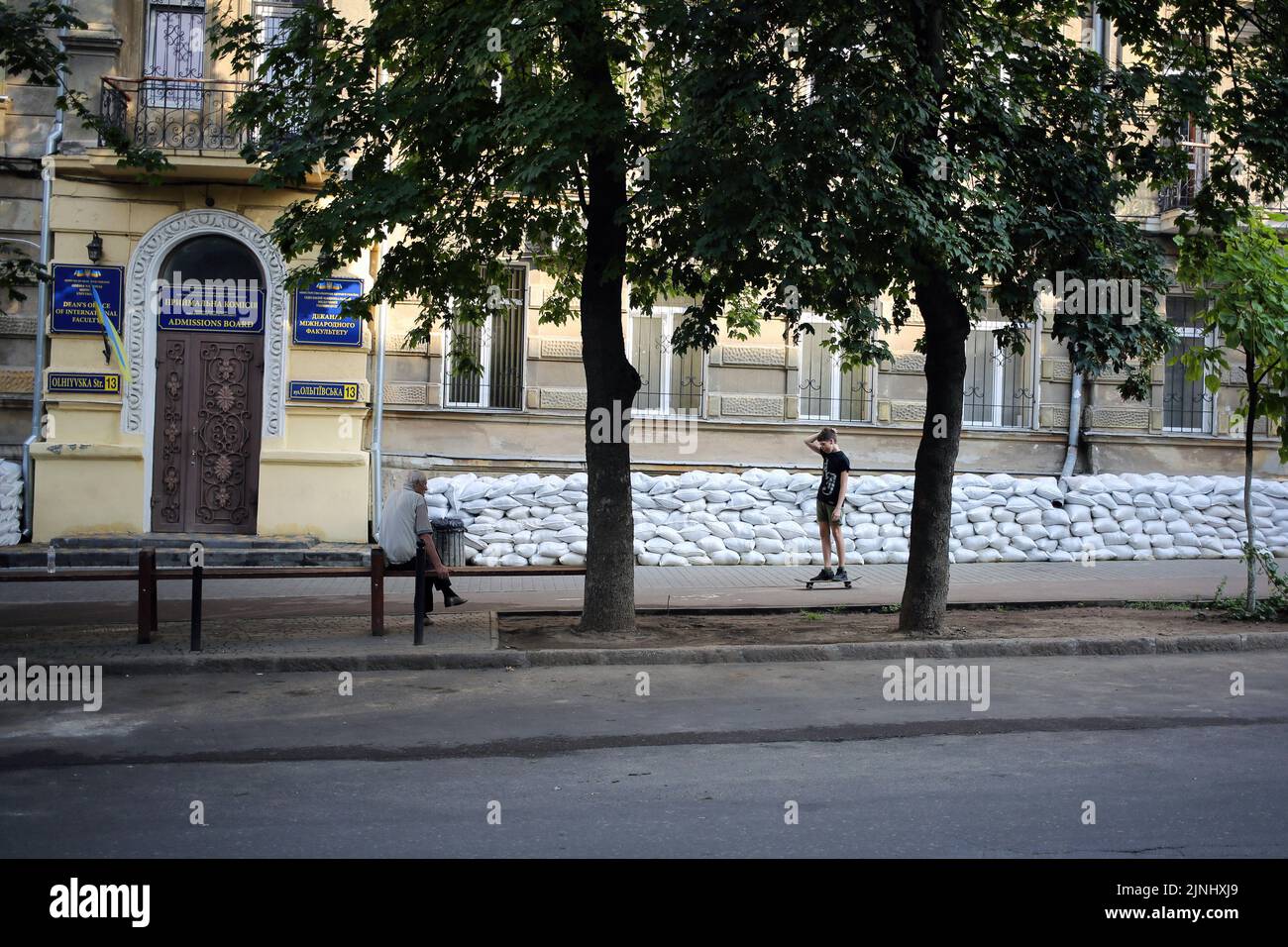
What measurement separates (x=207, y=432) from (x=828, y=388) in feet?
30.7

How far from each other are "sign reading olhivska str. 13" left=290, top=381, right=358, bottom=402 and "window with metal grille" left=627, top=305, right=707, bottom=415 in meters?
4.29

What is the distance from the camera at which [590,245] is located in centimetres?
→ 1124

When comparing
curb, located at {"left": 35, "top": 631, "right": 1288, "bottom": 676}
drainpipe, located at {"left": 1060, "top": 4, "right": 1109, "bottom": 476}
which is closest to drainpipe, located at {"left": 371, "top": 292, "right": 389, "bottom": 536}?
curb, located at {"left": 35, "top": 631, "right": 1288, "bottom": 676}

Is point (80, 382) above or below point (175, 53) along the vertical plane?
below

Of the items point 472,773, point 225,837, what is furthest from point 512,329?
point 225,837

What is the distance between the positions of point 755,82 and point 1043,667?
17.0ft

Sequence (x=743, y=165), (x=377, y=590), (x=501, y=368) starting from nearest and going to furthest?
(x=743, y=165) → (x=377, y=590) → (x=501, y=368)

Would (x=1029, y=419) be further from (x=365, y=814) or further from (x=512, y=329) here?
(x=365, y=814)

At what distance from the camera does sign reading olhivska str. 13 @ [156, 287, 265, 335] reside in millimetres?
17469

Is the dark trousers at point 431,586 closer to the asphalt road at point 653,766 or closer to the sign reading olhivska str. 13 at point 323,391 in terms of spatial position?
the asphalt road at point 653,766

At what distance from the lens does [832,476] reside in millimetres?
14828

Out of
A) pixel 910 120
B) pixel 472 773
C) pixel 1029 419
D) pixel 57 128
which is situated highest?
pixel 57 128

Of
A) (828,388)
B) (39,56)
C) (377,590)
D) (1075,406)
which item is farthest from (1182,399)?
(39,56)

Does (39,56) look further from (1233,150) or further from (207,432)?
(1233,150)
